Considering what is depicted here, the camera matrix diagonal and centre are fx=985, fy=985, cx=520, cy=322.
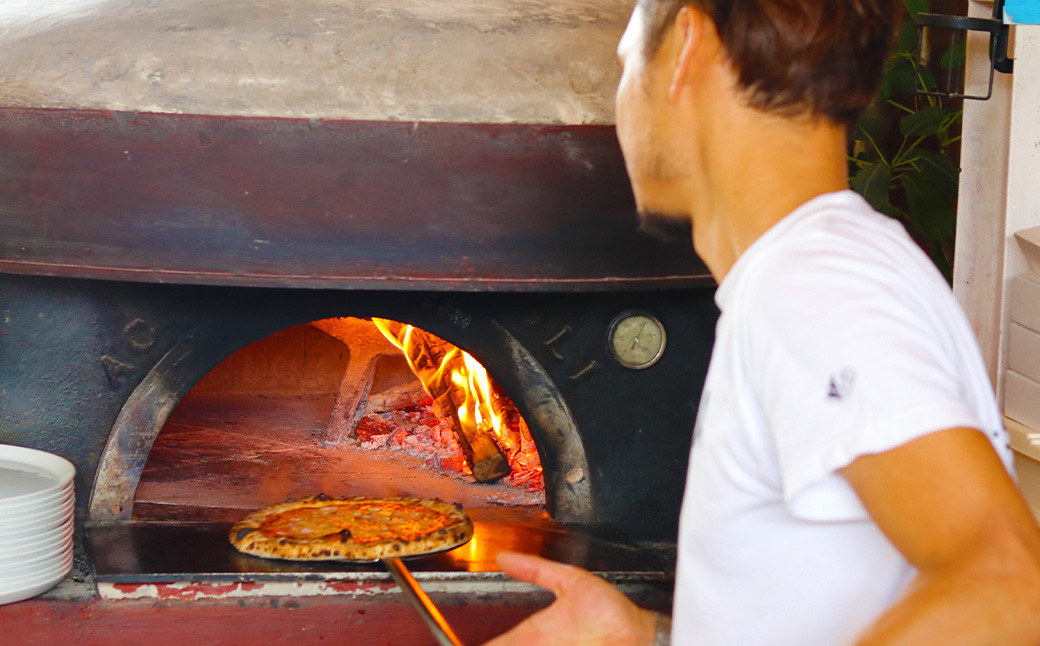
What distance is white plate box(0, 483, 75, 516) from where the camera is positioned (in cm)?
172

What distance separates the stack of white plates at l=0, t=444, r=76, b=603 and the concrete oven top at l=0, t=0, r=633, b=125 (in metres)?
0.69

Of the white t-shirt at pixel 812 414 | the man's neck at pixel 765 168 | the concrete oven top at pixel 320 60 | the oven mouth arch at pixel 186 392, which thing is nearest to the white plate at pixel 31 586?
the oven mouth arch at pixel 186 392

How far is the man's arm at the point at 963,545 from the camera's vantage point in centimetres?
55

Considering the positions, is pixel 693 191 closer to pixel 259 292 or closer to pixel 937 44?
pixel 259 292

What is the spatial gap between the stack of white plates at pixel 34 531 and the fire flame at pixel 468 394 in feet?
3.48

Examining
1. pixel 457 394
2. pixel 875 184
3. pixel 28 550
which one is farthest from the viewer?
pixel 457 394

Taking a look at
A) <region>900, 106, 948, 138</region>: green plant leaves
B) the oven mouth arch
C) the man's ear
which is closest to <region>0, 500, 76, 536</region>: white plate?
the oven mouth arch

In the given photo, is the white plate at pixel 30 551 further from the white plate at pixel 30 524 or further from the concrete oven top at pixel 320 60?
the concrete oven top at pixel 320 60

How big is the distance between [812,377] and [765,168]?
26 cm

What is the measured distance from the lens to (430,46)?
1771 millimetres

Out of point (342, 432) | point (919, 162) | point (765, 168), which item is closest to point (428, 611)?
point (765, 168)

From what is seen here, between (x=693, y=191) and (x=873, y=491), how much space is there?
0.37 m

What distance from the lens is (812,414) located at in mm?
610

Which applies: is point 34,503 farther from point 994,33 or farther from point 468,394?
point 994,33
